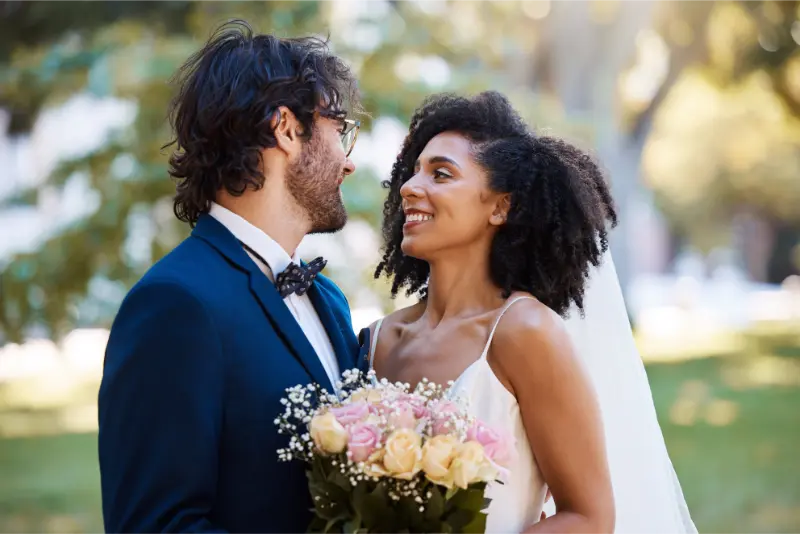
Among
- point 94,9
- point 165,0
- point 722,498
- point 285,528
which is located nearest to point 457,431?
point 285,528

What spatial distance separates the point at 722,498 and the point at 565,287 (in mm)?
7672

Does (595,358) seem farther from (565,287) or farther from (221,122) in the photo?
(221,122)

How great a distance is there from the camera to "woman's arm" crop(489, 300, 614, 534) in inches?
119

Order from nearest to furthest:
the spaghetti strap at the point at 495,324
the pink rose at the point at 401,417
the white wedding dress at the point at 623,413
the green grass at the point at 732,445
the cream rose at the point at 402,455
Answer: the cream rose at the point at 402,455 < the pink rose at the point at 401,417 < the spaghetti strap at the point at 495,324 < the white wedding dress at the point at 623,413 < the green grass at the point at 732,445

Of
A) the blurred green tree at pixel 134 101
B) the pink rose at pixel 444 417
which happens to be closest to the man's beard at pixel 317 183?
the pink rose at pixel 444 417

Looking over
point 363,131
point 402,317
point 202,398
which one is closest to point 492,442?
point 202,398

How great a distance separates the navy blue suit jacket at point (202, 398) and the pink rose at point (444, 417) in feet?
1.40

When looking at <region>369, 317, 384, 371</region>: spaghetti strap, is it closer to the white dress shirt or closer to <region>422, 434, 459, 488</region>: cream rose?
the white dress shirt

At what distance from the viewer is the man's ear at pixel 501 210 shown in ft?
11.4

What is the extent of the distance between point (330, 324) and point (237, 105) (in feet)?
2.42

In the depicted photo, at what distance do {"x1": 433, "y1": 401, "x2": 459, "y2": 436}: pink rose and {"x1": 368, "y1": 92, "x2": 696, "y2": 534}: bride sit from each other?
1.46 feet

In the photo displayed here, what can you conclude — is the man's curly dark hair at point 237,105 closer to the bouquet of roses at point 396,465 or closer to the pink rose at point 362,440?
the bouquet of roses at point 396,465

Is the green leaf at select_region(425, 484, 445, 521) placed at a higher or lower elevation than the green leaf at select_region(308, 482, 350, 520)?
lower

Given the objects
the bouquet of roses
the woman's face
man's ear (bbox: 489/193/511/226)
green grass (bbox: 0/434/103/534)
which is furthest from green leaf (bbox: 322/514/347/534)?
green grass (bbox: 0/434/103/534)
